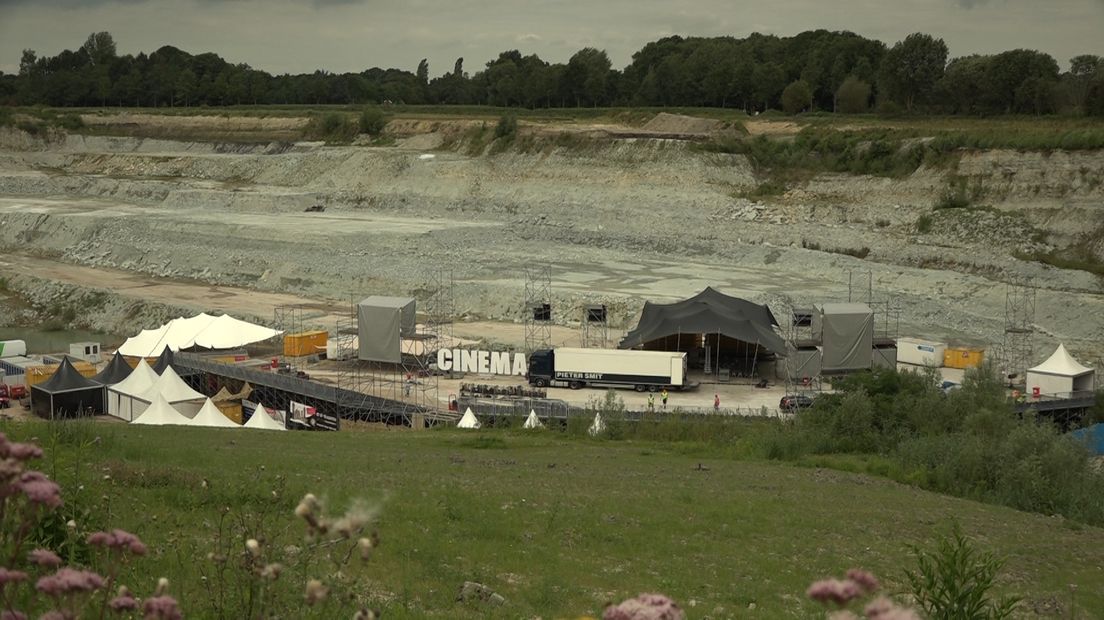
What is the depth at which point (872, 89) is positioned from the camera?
137375mm

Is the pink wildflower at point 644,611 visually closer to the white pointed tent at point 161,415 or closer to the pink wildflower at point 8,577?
the pink wildflower at point 8,577

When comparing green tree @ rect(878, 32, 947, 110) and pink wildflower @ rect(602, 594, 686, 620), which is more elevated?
green tree @ rect(878, 32, 947, 110)

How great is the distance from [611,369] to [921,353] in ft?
47.9

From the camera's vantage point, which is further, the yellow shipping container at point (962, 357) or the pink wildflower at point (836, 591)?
the yellow shipping container at point (962, 357)

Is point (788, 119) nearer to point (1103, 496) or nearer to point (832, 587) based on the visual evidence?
point (1103, 496)

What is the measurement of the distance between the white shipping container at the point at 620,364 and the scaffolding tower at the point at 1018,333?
45.6 ft

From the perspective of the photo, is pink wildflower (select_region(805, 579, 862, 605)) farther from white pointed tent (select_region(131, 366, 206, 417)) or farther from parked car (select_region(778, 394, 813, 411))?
white pointed tent (select_region(131, 366, 206, 417))

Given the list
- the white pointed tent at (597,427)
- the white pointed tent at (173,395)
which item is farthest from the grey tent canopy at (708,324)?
the white pointed tent at (173,395)

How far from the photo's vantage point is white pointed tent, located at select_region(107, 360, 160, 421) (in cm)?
4050

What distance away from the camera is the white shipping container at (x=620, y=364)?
4469 centimetres

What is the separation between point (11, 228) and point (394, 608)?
98166 mm

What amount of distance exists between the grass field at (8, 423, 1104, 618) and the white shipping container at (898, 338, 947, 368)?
2466cm

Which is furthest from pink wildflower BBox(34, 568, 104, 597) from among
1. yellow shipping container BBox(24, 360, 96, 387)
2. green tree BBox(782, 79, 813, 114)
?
green tree BBox(782, 79, 813, 114)

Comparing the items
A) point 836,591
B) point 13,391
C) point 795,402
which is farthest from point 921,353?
point 836,591
